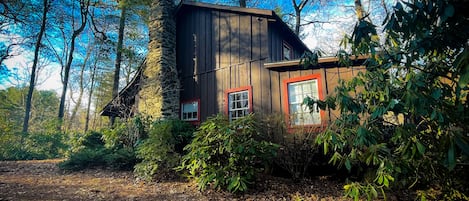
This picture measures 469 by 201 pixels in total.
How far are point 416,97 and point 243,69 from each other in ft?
20.7

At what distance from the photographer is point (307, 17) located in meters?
17.6

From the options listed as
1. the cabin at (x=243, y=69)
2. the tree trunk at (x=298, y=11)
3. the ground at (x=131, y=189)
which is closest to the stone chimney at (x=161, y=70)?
the cabin at (x=243, y=69)

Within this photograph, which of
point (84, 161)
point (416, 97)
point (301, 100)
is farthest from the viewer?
point (84, 161)

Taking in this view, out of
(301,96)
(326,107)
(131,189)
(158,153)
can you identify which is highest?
(301,96)

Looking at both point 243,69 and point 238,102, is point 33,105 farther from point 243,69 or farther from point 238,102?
point 243,69

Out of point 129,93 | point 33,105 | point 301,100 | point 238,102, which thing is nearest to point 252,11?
point 238,102

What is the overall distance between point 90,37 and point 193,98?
13142 mm

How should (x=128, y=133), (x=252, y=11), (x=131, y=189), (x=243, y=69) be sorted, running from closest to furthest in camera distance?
(x=131, y=189) → (x=252, y=11) → (x=243, y=69) → (x=128, y=133)

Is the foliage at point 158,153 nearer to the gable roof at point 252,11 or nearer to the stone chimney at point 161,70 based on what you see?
the stone chimney at point 161,70

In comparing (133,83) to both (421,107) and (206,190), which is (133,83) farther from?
(421,107)

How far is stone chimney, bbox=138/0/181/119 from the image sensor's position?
9492 millimetres

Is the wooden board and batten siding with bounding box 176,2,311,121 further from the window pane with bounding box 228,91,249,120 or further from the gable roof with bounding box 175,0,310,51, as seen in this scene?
the window pane with bounding box 228,91,249,120

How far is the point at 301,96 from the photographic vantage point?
278 inches

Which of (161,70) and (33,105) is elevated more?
(161,70)
